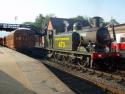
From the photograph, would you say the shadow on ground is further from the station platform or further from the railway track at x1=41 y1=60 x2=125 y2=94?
the railway track at x1=41 y1=60 x2=125 y2=94

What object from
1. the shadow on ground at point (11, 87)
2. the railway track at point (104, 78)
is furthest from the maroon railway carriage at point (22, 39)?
the shadow on ground at point (11, 87)

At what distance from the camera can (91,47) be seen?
19906mm

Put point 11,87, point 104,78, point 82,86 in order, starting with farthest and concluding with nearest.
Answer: point 104,78 → point 82,86 → point 11,87

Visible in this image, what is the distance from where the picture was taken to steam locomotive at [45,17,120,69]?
768 inches

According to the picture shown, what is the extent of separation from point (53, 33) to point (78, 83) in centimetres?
1328

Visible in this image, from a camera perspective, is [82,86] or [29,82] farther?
[82,86]

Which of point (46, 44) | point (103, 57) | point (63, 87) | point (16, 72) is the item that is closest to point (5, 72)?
point (16, 72)

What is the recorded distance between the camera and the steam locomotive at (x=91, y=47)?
19516 millimetres

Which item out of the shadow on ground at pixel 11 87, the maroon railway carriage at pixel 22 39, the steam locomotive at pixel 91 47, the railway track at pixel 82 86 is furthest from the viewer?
the maroon railway carriage at pixel 22 39

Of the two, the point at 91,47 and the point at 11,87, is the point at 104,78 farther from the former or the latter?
the point at 11,87

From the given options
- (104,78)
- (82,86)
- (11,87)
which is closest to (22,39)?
(104,78)

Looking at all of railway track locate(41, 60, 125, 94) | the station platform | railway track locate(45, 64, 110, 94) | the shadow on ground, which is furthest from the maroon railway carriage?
the shadow on ground

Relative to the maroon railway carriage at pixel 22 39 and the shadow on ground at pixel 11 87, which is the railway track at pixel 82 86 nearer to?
the shadow on ground at pixel 11 87

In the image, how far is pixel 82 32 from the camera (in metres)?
21.6
